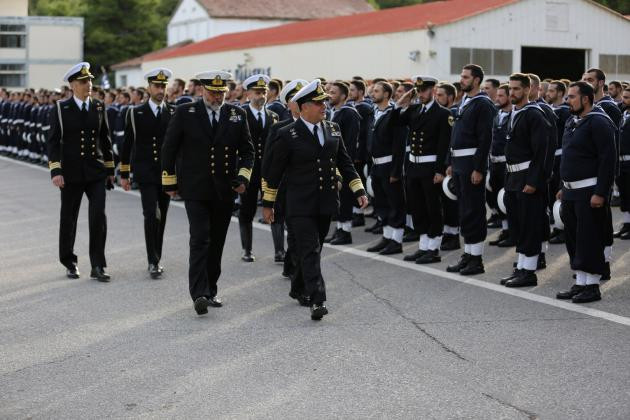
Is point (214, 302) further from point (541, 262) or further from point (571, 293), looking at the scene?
point (541, 262)

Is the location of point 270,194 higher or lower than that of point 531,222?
higher

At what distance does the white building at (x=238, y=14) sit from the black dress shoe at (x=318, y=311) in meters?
69.3

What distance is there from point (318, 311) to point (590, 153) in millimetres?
2967

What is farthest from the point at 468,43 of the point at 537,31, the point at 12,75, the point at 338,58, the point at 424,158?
the point at 12,75

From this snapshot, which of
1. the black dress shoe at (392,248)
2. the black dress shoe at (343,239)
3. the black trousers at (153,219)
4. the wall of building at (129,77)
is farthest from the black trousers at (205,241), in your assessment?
the wall of building at (129,77)

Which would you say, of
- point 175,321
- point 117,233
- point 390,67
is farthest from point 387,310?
point 390,67

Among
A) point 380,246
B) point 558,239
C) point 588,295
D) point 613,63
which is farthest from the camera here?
point 613,63

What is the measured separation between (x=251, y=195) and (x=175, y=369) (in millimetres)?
4784

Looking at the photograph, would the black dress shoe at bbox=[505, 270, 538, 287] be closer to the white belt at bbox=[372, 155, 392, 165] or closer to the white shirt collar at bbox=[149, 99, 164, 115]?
the white belt at bbox=[372, 155, 392, 165]

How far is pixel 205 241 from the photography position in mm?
8516

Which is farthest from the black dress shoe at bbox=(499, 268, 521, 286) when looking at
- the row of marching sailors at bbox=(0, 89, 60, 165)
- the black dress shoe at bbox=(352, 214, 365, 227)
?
the row of marching sailors at bbox=(0, 89, 60, 165)

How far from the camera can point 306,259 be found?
27.1ft

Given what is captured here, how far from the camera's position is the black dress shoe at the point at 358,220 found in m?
14.5

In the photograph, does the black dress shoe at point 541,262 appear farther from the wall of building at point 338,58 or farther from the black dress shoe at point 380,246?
the wall of building at point 338,58
